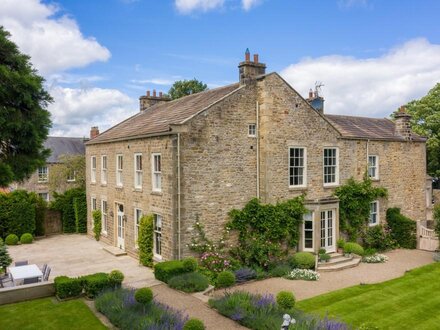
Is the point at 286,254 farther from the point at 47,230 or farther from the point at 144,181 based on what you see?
the point at 47,230

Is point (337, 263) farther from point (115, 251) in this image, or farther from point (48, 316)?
point (48, 316)

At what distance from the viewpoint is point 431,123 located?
44.3 meters

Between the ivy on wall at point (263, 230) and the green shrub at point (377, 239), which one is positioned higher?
the ivy on wall at point (263, 230)

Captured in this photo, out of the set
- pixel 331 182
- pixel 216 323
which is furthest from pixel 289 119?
pixel 216 323

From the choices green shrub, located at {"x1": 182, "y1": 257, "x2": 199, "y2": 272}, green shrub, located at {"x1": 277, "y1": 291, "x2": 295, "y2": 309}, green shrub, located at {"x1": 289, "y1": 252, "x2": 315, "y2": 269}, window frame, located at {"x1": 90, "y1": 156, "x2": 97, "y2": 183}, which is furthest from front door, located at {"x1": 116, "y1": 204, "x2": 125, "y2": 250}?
green shrub, located at {"x1": 277, "y1": 291, "x2": 295, "y2": 309}

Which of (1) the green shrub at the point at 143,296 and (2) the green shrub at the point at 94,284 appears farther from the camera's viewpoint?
(2) the green shrub at the point at 94,284

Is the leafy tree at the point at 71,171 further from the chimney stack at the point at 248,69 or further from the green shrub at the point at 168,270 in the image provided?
the chimney stack at the point at 248,69

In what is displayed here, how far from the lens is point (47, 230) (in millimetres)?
30094

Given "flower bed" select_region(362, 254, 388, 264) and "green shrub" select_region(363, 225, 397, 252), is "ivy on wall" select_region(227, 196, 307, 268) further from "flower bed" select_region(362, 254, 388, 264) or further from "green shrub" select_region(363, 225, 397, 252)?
"green shrub" select_region(363, 225, 397, 252)

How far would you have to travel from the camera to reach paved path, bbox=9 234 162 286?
1834cm

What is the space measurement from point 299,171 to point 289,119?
119 inches

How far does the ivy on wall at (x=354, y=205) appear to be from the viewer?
23.1m

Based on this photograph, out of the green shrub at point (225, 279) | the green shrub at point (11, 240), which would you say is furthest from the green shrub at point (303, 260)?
the green shrub at point (11, 240)

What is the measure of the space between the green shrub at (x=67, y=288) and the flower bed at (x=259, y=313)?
5211 mm
